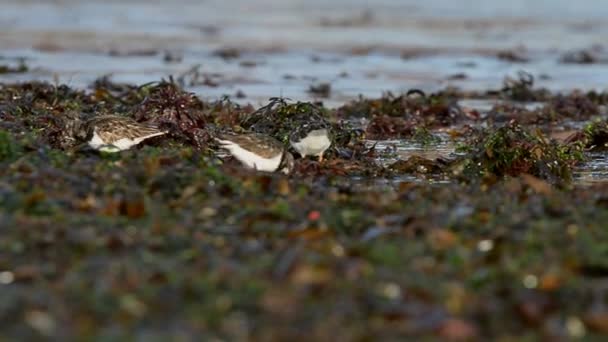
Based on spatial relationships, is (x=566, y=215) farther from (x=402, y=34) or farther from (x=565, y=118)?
(x=402, y=34)

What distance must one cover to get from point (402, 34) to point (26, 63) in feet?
29.5

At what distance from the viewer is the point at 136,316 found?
445cm

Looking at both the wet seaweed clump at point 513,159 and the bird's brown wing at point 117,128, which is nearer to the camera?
the bird's brown wing at point 117,128

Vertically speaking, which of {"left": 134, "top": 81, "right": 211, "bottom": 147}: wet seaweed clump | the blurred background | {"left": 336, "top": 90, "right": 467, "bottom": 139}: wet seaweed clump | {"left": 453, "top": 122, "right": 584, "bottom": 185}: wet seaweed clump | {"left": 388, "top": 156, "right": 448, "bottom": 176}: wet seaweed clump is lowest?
the blurred background

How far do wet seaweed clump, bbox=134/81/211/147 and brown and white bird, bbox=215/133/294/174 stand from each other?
1090 millimetres

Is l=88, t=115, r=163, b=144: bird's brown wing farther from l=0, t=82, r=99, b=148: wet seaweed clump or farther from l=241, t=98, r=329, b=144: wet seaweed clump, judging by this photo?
l=241, t=98, r=329, b=144: wet seaweed clump

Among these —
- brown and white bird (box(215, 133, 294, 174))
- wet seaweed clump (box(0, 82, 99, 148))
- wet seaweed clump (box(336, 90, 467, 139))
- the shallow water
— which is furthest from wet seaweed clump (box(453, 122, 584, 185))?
wet seaweed clump (box(0, 82, 99, 148))

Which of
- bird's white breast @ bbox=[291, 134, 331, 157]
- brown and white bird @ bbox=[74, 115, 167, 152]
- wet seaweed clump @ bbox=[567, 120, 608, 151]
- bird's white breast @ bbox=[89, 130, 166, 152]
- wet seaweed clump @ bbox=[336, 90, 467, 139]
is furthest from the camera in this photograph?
wet seaweed clump @ bbox=[336, 90, 467, 139]

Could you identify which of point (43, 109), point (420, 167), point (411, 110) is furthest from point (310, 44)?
point (420, 167)

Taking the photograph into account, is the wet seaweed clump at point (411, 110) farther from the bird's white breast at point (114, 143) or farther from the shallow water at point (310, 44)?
the bird's white breast at point (114, 143)

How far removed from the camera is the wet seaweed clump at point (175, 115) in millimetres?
8844

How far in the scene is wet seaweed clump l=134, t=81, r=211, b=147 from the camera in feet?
29.0

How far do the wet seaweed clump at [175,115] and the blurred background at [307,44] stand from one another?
3.73 metres

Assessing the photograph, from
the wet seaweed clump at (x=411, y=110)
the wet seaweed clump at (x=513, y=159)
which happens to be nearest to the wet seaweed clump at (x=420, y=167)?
the wet seaweed clump at (x=513, y=159)
